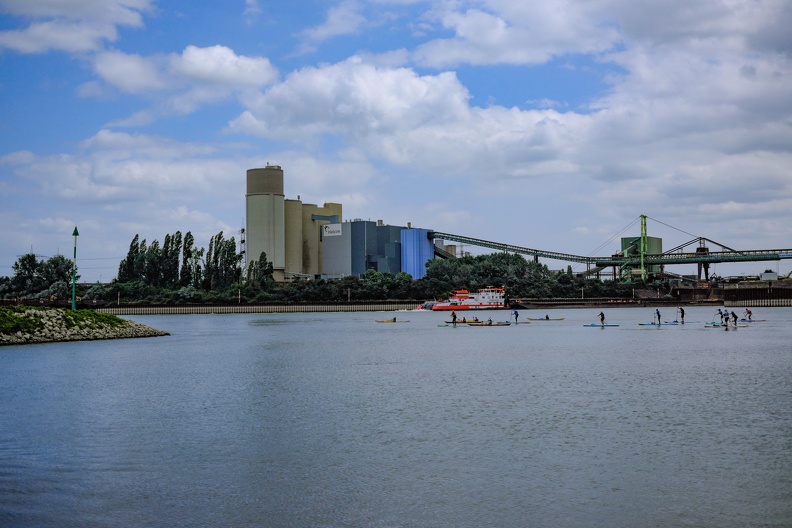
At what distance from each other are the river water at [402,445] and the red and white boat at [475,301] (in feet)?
399

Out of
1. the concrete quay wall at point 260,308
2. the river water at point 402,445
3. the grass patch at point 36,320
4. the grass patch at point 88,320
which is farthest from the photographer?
the concrete quay wall at point 260,308

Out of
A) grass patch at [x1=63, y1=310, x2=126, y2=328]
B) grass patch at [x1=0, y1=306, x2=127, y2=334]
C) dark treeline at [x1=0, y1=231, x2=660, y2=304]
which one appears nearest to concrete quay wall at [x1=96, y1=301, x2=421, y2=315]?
dark treeline at [x1=0, y1=231, x2=660, y2=304]

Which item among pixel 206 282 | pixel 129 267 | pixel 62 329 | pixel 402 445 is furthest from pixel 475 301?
pixel 402 445

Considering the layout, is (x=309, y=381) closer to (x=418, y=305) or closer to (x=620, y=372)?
(x=620, y=372)

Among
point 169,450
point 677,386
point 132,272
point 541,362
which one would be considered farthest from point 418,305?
point 169,450

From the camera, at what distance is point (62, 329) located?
241ft

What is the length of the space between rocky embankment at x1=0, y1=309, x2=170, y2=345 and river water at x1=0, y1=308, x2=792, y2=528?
23.5 meters

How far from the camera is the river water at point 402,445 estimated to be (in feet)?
53.5

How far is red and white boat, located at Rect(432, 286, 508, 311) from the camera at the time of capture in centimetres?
17000

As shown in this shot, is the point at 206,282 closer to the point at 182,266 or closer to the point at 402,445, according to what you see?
the point at 182,266

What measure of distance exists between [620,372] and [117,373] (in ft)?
97.9

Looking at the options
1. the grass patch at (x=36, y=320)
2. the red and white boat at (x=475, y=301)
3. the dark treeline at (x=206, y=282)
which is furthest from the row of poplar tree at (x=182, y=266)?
the grass patch at (x=36, y=320)

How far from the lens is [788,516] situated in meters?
15.3

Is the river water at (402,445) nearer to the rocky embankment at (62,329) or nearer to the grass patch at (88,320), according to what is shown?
the rocky embankment at (62,329)
